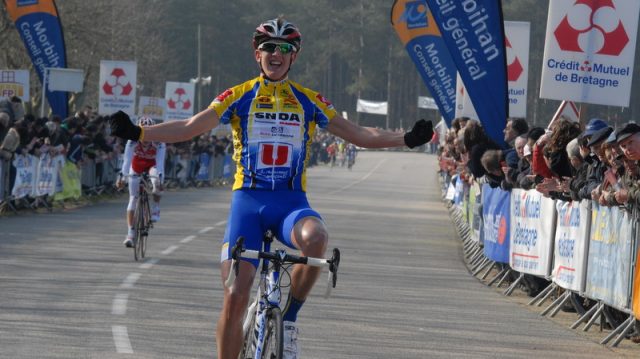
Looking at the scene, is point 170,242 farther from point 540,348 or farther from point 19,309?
point 540,348

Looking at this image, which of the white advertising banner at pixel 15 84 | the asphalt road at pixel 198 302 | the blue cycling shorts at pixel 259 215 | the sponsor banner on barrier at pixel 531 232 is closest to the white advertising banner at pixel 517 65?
the asphalt road at pixel 198 302

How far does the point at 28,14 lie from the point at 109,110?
6279mm

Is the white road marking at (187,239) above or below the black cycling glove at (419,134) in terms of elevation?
below

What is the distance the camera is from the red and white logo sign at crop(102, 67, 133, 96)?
40312 millimetres

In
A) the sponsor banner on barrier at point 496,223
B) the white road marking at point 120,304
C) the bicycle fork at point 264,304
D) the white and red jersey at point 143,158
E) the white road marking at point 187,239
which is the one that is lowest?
the white road marking at point 187,239

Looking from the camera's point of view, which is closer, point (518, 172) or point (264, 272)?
point (264, 272)

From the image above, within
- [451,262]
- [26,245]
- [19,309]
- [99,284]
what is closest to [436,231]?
[451,262]

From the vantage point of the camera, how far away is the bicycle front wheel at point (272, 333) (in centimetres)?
757

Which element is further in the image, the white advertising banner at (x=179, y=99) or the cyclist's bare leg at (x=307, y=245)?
the white advertising banner at (x=179, y=99)

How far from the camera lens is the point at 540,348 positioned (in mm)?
12297

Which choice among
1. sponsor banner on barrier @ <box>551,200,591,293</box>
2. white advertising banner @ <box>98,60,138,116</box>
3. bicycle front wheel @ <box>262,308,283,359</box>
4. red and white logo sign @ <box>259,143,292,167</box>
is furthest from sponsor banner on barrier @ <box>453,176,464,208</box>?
bicycle front wheel @ <box>262,308,283,359</box>

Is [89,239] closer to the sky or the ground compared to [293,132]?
closer to the ground

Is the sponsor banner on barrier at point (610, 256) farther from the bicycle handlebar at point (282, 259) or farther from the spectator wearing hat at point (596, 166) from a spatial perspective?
the bicycle handlebar at point (282, 259)

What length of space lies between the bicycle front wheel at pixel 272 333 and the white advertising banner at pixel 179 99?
143 ft
